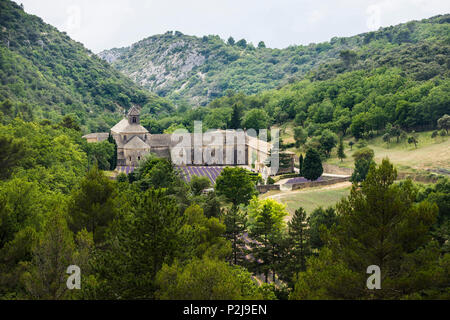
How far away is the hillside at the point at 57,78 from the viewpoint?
98.9m

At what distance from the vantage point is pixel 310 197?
52250 mm

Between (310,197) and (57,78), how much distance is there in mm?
93717

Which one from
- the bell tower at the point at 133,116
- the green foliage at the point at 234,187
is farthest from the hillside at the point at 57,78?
the green foliage at the point at 234,187

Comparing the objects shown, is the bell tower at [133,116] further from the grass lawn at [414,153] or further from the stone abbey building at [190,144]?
the grass lawn at [414,153]

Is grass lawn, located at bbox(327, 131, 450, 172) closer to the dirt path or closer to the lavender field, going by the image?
the dirt path

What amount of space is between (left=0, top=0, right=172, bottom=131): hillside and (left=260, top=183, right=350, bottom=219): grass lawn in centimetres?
5759

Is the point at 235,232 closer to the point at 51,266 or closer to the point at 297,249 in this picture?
the point at 297,249

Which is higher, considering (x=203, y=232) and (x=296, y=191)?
(x=296, y=191)

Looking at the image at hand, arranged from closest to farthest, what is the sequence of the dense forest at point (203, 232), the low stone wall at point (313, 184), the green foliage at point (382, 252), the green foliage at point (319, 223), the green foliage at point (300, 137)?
the green foliage at point (382, 252) → the dense forest at point (203, 232) → the green foliage at point (319, 223) → the low stone wall at point (313, 184) → the green foliage at point (300, 137)

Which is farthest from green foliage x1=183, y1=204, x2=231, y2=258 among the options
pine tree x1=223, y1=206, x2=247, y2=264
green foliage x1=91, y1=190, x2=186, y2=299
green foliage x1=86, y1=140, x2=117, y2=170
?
green foliage x1=86, y1=140, x2=117, y2=170

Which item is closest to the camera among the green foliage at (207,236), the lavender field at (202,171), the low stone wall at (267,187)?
the green foliage at (207,236)

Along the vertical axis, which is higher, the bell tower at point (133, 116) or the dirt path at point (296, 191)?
the bell tower at point (133, 116)

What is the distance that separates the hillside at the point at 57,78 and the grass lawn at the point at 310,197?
189 ft

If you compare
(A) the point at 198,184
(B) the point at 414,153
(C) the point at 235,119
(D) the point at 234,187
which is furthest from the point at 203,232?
(C) the point at 235,119
